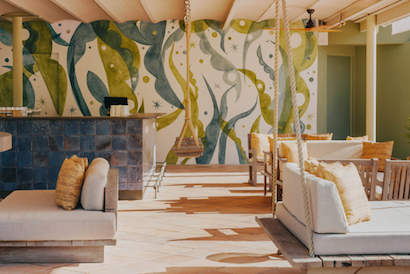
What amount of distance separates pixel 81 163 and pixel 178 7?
17.9 feet

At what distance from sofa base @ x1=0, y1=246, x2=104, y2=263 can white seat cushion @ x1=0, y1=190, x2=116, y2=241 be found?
5.4 inches

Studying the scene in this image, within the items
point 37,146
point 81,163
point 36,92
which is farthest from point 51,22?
point 81,163

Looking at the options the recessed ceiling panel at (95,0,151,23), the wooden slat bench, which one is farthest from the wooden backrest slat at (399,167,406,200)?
the recessed ceiling panel at (95,0,151,23)

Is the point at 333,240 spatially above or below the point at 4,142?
below

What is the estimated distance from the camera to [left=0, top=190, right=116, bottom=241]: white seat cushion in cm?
319

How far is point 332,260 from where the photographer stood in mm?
2320

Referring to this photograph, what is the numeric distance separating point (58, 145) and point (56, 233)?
260 centimetres

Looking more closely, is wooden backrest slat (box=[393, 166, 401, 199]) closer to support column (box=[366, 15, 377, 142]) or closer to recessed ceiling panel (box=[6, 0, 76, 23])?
support column (box=[366, 15, 377, 142])

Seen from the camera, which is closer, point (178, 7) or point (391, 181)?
point (391, 181)

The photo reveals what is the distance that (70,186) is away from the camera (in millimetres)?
3441

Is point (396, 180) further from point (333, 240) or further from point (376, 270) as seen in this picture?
point (333, 240)

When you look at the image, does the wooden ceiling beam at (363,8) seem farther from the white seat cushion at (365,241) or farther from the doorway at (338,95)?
the white seat cushion at (365,241)

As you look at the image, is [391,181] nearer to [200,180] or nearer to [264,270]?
[264,270]

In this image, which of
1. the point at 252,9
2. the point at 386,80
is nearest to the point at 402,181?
the point at 252,9
